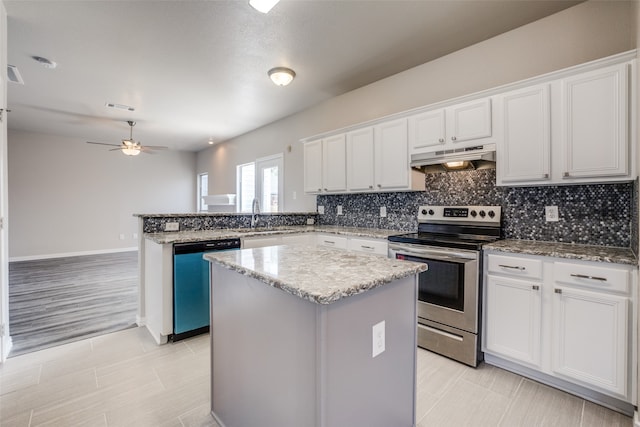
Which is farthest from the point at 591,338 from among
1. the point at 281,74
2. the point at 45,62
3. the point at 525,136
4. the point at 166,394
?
the point at 45,62

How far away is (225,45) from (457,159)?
7.96 ft

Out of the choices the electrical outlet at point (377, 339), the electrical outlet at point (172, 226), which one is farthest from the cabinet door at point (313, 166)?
the electrical outlet at point (377, 339)

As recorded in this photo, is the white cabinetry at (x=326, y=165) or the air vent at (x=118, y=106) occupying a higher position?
the air vent at (x=118, y=106)

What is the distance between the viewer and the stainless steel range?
2.16 meters

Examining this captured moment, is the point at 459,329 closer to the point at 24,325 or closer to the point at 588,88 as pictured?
the point at 588,88

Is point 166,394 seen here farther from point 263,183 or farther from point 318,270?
point 263,183

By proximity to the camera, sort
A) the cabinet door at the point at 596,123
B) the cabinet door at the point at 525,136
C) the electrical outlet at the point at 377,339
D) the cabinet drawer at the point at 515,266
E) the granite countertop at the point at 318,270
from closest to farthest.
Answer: the granite countertop at the point at 318,270 → the electrical outlet at the point at 377,339 → the cabinet door at the point at 596,123 → the cabinet drawer at the point at 515,266 → the cabinet door at the point at 525,136

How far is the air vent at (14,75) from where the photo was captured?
10.5ft

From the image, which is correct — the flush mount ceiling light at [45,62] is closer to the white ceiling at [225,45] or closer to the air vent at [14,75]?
the white ceiling at [225,45]

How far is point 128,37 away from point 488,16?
3.18 metres

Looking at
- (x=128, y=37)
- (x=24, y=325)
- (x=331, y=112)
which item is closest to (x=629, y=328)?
(x=331, y=112)

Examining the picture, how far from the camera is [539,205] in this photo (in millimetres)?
2354

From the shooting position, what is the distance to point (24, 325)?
112 inches

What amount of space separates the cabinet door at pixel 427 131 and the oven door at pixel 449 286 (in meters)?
0.98
